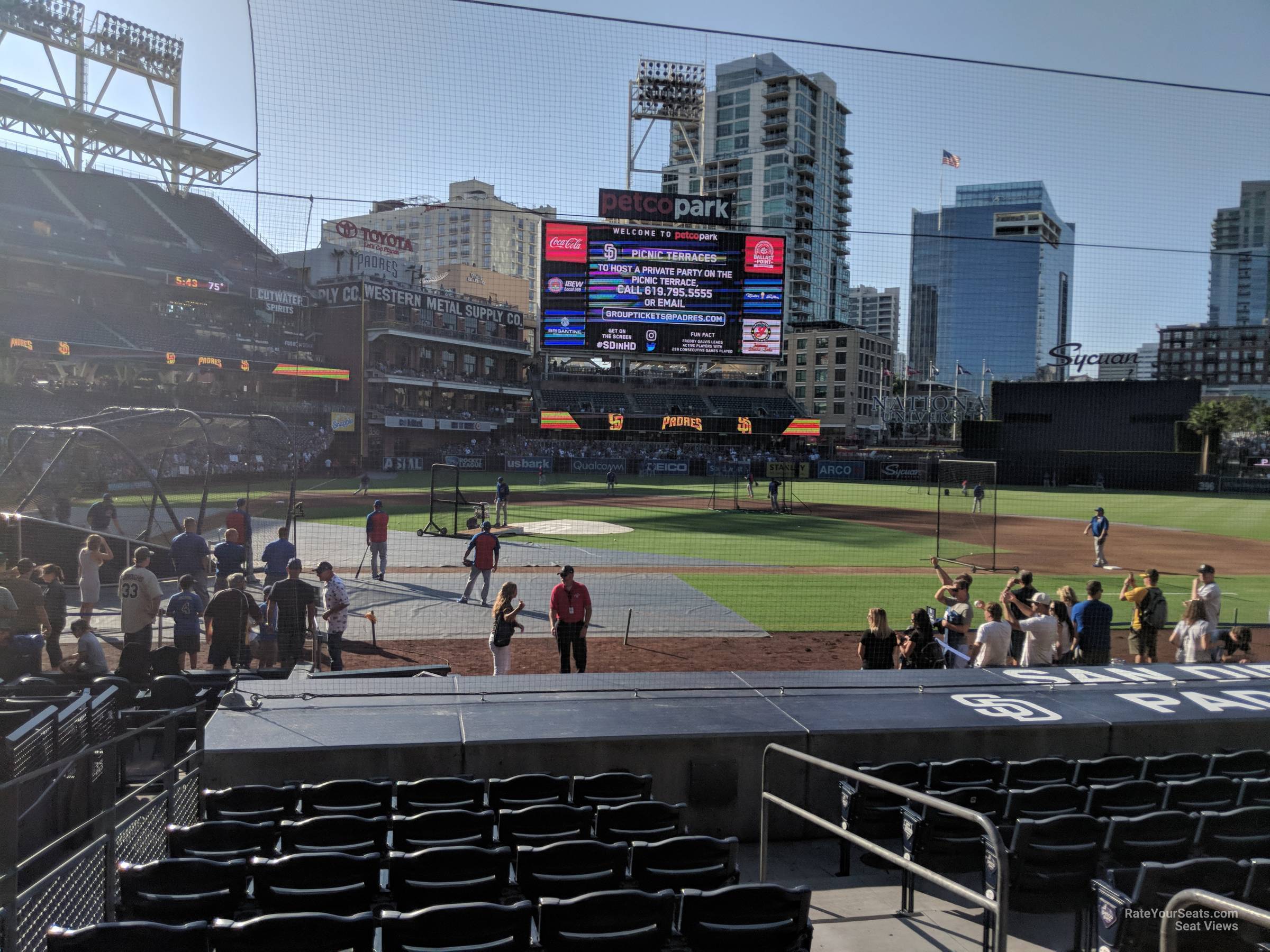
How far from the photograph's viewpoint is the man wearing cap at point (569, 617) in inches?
428

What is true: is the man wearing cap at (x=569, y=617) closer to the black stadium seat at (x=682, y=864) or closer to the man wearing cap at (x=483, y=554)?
the man wearing cap at (x=483, y=554)

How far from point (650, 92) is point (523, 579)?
1191 cm

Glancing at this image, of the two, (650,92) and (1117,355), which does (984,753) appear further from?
(1117,355)

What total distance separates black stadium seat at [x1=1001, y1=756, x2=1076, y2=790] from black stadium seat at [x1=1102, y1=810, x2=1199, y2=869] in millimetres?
1207

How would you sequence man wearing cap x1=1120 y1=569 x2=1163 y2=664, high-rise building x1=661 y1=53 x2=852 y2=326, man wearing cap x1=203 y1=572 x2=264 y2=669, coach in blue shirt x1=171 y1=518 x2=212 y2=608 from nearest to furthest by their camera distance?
man wearing cap x1=203 y1=572 x2=264 y2=669, man wearing cap x1=1120 y1=569 x2=1163 y2=664, coach in blue shirt x1=171 y1=518 x2=212 y2=608, high-rise building x1=661 y1=53 x2=852 y2=326

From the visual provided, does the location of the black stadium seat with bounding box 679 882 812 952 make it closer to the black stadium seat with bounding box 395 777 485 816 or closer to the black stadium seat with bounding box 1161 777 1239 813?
the black stadium seat with bounding box 395 777 485 816

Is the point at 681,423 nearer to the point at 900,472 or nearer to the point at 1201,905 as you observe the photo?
the point at 900,472

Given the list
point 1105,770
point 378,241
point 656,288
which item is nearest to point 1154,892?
point 1105,770

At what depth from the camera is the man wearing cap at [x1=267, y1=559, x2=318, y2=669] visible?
1117cm

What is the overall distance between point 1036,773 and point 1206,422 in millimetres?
55471

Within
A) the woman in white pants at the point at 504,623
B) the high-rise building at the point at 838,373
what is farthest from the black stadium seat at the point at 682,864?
the high-rise building at the point at 838,373

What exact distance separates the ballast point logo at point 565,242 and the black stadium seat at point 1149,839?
34.4 metres

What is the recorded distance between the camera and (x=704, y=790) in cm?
699

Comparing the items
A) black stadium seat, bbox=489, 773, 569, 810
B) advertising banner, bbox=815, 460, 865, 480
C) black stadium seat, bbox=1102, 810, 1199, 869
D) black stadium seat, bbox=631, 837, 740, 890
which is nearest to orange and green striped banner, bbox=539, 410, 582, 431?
black stadium seat, bbox=489, 773, 569, 810
